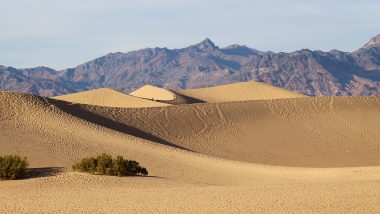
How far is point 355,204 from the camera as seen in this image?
18.1 metres

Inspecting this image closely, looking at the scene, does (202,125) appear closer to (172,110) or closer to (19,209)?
(172,110)

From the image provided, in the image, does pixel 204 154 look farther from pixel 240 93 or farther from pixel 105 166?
pixel 240 93

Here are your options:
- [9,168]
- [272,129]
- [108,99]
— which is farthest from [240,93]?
[9,168]

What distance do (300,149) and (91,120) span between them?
14.5 m

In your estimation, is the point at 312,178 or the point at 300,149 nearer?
the point at 312,178

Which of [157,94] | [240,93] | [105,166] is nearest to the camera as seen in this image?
[105,166]

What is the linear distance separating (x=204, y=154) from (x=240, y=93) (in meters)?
65.8

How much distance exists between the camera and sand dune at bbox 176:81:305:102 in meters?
102

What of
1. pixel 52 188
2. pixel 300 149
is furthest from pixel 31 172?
pixel 300 149

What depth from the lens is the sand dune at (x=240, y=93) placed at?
10200 centimetres

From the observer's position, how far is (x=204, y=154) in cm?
4078

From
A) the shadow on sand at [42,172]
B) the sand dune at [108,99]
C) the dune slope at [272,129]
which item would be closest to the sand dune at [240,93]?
the sand dune at [108,99]

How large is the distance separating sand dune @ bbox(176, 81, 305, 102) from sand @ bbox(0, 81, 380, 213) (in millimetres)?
38255

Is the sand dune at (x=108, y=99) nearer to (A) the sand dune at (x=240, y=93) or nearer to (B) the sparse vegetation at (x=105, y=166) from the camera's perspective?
(A) the sand dune at (x=240, y=93)
